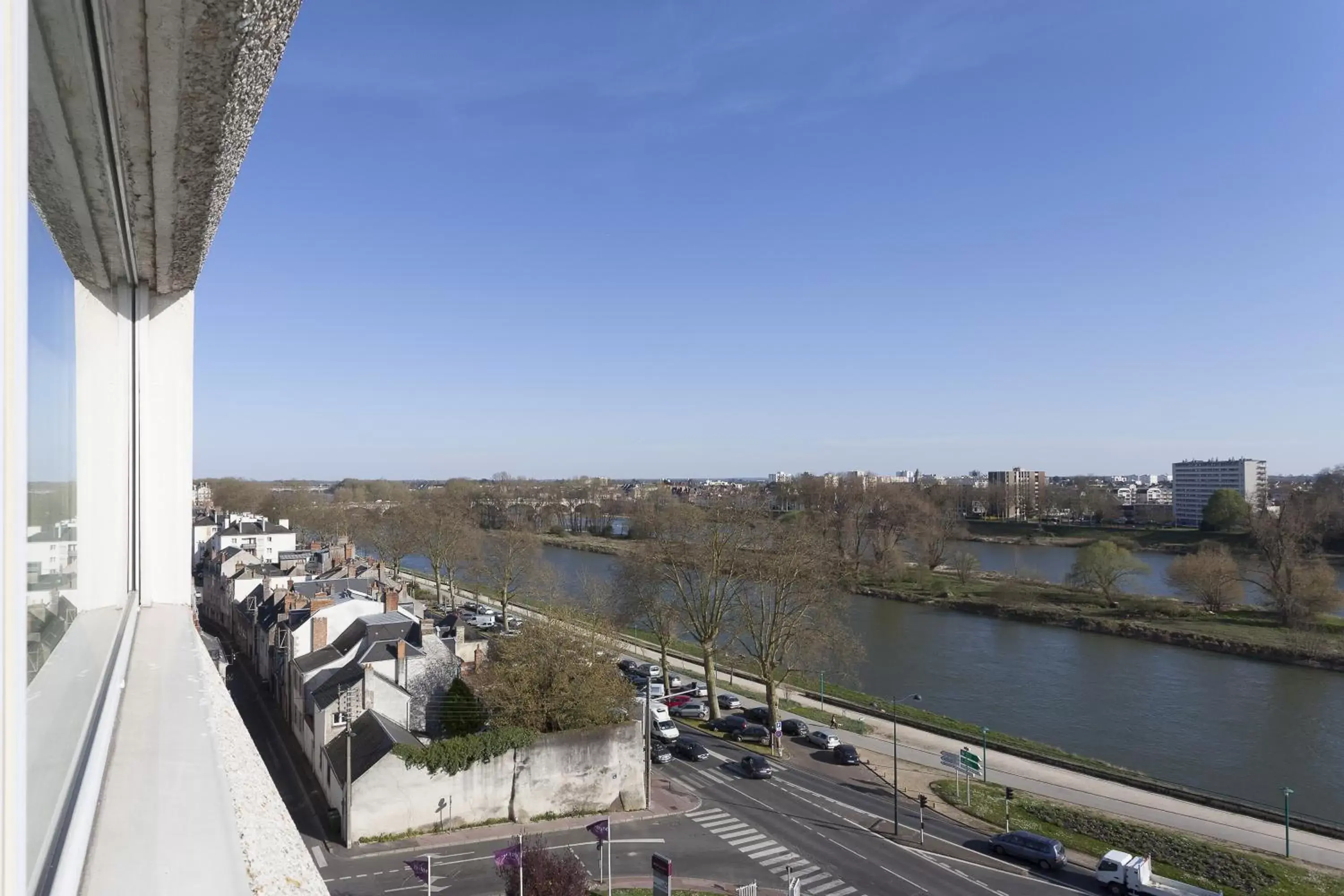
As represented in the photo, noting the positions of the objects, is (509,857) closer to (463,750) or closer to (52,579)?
(463,750)

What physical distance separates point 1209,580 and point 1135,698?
12570mm

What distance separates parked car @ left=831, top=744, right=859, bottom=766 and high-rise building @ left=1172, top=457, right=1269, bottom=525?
72.3 metres

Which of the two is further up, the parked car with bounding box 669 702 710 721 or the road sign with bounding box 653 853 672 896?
the road sign with bounding box 653 853 672 896

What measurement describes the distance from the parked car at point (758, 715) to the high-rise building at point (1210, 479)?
70702mm

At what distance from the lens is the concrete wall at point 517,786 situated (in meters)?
12.2

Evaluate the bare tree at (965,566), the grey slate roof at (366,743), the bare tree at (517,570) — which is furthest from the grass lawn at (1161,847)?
the bare tree at (965,566)

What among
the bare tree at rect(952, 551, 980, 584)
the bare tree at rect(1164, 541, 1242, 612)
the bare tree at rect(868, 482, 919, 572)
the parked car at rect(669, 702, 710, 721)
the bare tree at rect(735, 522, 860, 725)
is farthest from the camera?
the bare tree at rect(868, 482, 919, 572)

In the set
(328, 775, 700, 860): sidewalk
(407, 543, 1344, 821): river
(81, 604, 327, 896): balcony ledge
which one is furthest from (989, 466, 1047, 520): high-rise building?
(81, 604, 327, 896): balcony ledge

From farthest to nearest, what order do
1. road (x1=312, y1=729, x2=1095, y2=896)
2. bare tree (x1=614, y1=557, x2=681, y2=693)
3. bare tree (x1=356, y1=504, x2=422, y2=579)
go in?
bare tree (x1=356, y1=504, x2=422, y2=579) → bare tree (x1=614, y1=557, x2=681, y2=693) → road (x1=312, y1=729, x2=1095, y2=896)

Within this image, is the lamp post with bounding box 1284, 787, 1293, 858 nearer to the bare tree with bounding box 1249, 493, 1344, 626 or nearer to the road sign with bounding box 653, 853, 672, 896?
the road sign with bounding box 653, 853, 672, 896

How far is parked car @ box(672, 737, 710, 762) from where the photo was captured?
1681cm

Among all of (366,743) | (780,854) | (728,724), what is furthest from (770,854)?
(366,743)

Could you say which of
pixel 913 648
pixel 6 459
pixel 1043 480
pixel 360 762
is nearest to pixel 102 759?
pixel 6 459

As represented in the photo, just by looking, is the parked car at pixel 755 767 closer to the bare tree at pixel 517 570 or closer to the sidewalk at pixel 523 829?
the sidewalk at pixel 523 829
